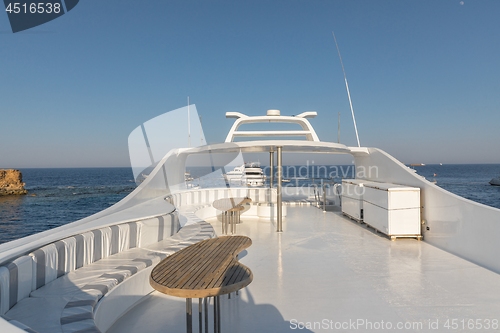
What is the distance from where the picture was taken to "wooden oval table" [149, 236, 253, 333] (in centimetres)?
206

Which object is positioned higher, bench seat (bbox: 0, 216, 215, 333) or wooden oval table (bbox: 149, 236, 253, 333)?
wooden oval table (bbox: 149, 236, 253, 333)

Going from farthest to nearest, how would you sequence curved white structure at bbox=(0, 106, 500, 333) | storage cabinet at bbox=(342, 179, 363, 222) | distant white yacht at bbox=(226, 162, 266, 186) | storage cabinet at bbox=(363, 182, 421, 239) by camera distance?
distant white yacht at bbox=(226, 162, 266, 186) < storage cabinet at bbox=(342, 179, 363, 222) < storage cabinet at bbox=(363, 182, 421, 239) < curved white structure at bbox=(0, 106, 500, 333)

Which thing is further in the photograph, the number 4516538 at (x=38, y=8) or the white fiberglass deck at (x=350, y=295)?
the number 4516538 at (x=38, y=8)

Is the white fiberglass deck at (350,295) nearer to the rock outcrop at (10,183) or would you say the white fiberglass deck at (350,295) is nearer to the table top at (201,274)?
the table top at (201,274)

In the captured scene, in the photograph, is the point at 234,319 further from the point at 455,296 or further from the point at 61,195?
the point at 61,195

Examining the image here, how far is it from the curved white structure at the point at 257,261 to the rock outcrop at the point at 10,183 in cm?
5593

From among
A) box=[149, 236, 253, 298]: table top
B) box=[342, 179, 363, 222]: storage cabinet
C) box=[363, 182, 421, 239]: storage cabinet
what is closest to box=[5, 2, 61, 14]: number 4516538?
box=[149, 236, 253, 298]: table top

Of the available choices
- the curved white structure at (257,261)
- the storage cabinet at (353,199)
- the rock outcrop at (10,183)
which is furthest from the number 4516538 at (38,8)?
the rock outcrop at (10,183)

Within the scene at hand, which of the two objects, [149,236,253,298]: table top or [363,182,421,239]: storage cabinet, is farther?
[363,182,421,239]: storage cabinet

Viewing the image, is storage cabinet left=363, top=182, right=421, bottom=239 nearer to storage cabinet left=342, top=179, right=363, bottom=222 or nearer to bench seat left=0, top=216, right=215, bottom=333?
storage cabinet left=342, top=179, right=363, bottom=222

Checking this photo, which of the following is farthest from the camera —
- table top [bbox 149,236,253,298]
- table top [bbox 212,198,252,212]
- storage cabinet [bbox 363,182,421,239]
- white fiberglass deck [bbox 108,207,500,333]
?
table top [bbox 212,198,252,212]

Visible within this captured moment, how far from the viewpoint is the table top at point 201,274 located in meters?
2.05

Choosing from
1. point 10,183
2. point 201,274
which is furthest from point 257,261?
point 10,183

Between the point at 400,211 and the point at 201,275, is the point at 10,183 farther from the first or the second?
the point at 201,275
